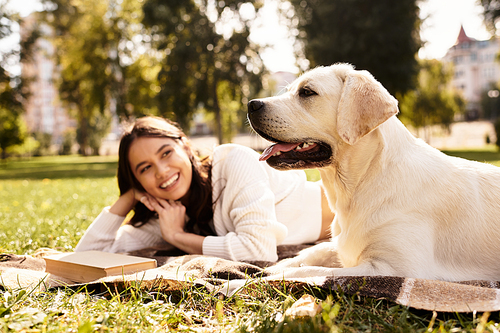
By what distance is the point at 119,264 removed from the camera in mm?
2816

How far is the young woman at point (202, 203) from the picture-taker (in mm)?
→ 3457

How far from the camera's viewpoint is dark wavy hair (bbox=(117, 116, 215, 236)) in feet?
13.1

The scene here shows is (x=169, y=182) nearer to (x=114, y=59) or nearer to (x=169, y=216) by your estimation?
(x=169, y=216)

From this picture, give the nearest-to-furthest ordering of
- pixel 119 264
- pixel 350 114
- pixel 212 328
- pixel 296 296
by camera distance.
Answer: pixel 212 328 → pixel 296 296 → pixel 350 114 → pixel 119 264

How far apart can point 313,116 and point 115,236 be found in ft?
8.82

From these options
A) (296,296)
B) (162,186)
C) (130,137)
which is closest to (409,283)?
(296,296)

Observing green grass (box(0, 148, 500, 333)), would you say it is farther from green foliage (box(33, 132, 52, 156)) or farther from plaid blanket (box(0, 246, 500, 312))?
Result: green foliage (box(33, 132, 52, 156))

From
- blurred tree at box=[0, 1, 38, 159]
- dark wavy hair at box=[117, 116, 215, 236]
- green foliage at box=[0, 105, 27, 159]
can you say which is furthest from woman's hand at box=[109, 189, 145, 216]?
green foliage at box=[0, 105, 27, 159]

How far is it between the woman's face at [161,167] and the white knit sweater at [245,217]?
35 centimetres

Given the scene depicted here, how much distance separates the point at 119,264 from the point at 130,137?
62.1 inches

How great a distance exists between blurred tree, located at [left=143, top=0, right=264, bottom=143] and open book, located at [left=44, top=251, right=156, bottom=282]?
77.2 ft

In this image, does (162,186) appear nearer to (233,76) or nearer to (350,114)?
(350,114)

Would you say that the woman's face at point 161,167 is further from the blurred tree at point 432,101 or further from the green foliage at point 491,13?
the blurred tree at point 432,101

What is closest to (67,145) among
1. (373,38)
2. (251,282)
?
(373,38)
